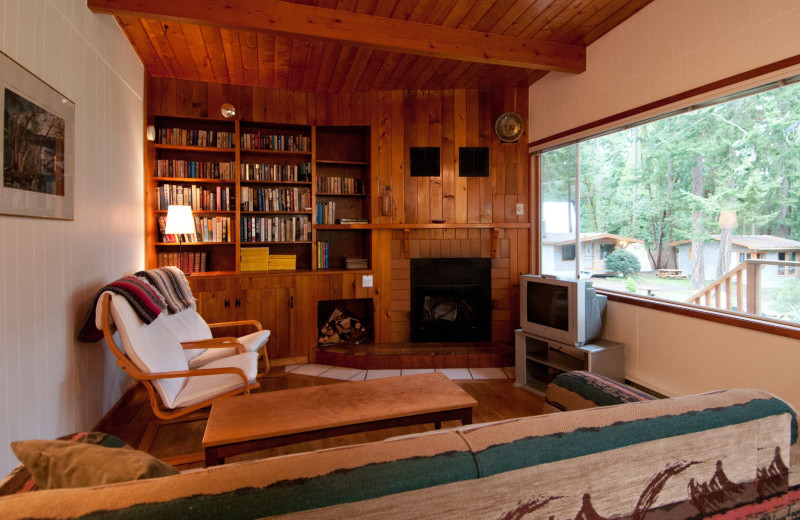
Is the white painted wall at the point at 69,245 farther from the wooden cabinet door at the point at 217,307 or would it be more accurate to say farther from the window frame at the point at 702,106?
the window frame at the point at 702,106

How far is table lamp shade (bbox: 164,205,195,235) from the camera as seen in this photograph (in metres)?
3.47

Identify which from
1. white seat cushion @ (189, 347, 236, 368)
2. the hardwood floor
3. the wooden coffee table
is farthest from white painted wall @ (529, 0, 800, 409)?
white seat cushion @ (189, 347, 236, 368)

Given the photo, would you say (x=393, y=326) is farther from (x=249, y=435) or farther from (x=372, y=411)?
(x=249, y=435)

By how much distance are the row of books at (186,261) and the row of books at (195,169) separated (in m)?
0.74

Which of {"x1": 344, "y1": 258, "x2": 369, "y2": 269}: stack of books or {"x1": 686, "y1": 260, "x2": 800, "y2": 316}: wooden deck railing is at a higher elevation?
{"x1": 344, "y1": 258, "x2": 369, "y2": 269}: stack of books

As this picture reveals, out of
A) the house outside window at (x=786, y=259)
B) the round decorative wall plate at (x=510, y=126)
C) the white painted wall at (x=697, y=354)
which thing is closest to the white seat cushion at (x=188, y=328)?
the white painted wall at (x=697, y=354)

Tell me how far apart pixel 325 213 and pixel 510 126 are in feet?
6.79

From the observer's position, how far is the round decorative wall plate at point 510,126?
4.12m

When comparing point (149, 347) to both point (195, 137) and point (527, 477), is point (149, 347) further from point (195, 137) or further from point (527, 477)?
point (195, 137)

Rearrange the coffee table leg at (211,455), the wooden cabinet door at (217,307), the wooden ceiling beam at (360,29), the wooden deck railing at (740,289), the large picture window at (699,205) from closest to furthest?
the coffee table leg at (211,455)
the large picture window at (699,205)
the wooden deck railing at (740,289)
the wooden ceiling beam at (360,29)
the wooden cabinet door at (217,307)

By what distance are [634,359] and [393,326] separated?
2178mm

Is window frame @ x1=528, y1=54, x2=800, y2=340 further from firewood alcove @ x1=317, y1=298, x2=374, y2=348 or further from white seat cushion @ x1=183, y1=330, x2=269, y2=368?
white seat cushion @ x1=183, y1=330, x2=269, y2=368

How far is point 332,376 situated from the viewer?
369 centimetres

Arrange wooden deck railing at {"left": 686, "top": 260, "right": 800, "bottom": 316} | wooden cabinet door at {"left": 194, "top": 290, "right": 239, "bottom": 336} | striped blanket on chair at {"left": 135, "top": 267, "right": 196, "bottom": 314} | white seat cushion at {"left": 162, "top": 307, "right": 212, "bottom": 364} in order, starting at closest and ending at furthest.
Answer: wooden deck railing at {"left": 686, "top": 260, "right": 800, "bottom": 316} < striped blanket on chair at {"left": 135, "top": 267, "right": 196, "bottom": 314} < white seat cushion at {"left": 162, "top": 307, "right": 212, "bottom": 364} < wooden cabinet door at {"left": 194, "top": 290, "right": 239, "bottom": 336}
